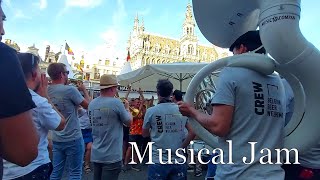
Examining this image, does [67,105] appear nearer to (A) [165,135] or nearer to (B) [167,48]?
(A) [165,135]

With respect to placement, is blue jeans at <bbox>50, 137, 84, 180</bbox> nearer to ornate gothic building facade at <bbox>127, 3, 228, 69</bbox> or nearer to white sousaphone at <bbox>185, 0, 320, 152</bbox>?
white sousaphone at <bbox>185, 0, 320, 152</bbox>

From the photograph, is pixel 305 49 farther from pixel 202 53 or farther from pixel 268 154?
pixel 202 53

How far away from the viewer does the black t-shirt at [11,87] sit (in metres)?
1.10

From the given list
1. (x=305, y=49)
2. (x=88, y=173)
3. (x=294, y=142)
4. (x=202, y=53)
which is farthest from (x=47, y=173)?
(x=202, y=53)

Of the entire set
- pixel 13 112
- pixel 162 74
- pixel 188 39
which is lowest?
pixel 13 112

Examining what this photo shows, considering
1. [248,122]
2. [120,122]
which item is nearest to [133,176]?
[120,122]

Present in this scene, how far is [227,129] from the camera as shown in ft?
6.45

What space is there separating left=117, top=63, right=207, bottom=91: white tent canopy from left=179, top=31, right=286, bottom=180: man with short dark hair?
4.90 m

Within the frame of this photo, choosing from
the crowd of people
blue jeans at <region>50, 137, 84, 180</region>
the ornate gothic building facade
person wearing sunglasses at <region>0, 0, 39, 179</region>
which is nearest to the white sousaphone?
the crowd of people

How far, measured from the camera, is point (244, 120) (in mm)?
1990

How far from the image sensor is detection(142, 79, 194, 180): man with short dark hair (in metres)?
3.62

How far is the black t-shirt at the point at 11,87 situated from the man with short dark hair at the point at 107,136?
2725 millimetres

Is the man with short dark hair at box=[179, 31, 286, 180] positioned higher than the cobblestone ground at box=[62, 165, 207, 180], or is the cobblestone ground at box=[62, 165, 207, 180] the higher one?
the man with short dark hair at box=[179, 31, 286, 180]

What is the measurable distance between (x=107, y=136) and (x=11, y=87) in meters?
2.81
